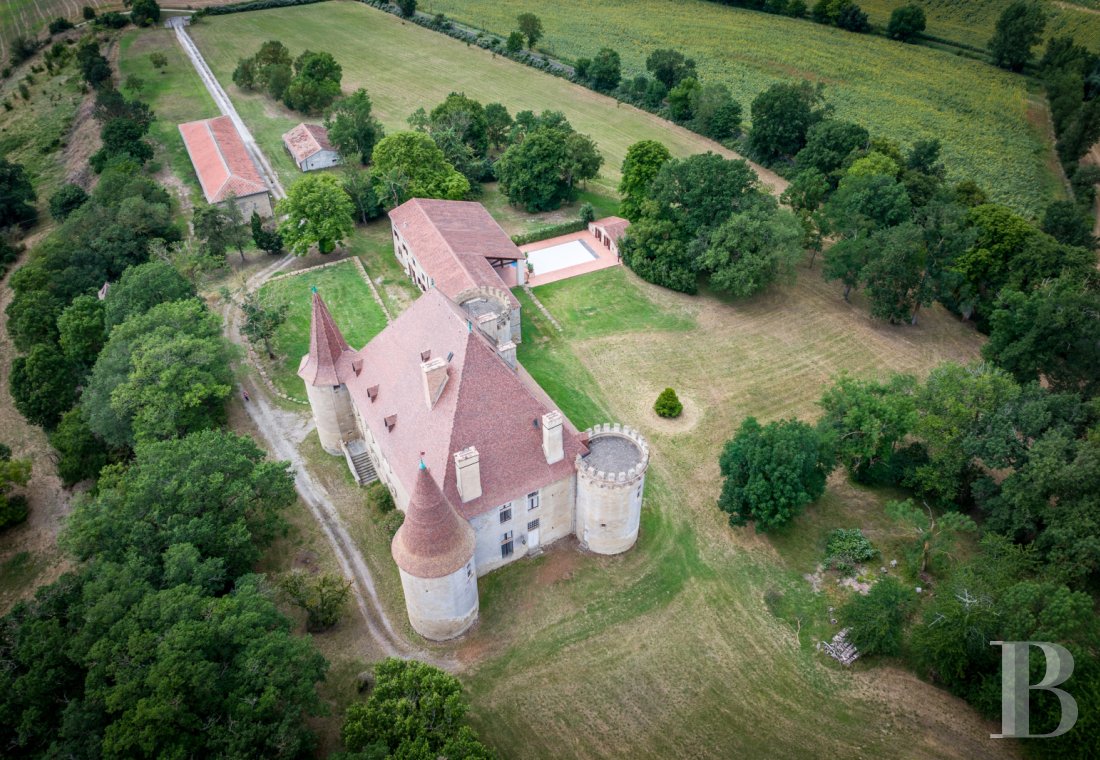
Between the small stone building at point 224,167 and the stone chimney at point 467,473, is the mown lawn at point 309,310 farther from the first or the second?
the stone chimney at point 467,473

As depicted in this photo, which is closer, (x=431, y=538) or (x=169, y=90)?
(x=431, y=538)

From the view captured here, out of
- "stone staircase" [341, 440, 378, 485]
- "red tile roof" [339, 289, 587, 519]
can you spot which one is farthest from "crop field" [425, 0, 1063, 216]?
"stone staircase" [341, 440, 378, 485]

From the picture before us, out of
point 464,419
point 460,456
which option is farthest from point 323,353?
point 460,456

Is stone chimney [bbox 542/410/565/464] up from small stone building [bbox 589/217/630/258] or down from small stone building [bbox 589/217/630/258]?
up

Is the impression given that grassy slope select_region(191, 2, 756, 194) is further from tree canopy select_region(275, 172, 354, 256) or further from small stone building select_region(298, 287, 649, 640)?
small stone building select_region(298, 287, 649, 640)

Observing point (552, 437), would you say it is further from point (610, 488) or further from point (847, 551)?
point (847, 551)

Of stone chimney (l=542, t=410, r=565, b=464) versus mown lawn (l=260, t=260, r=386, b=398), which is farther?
mown lawn (l=260, t=260, r=386, b=398)
